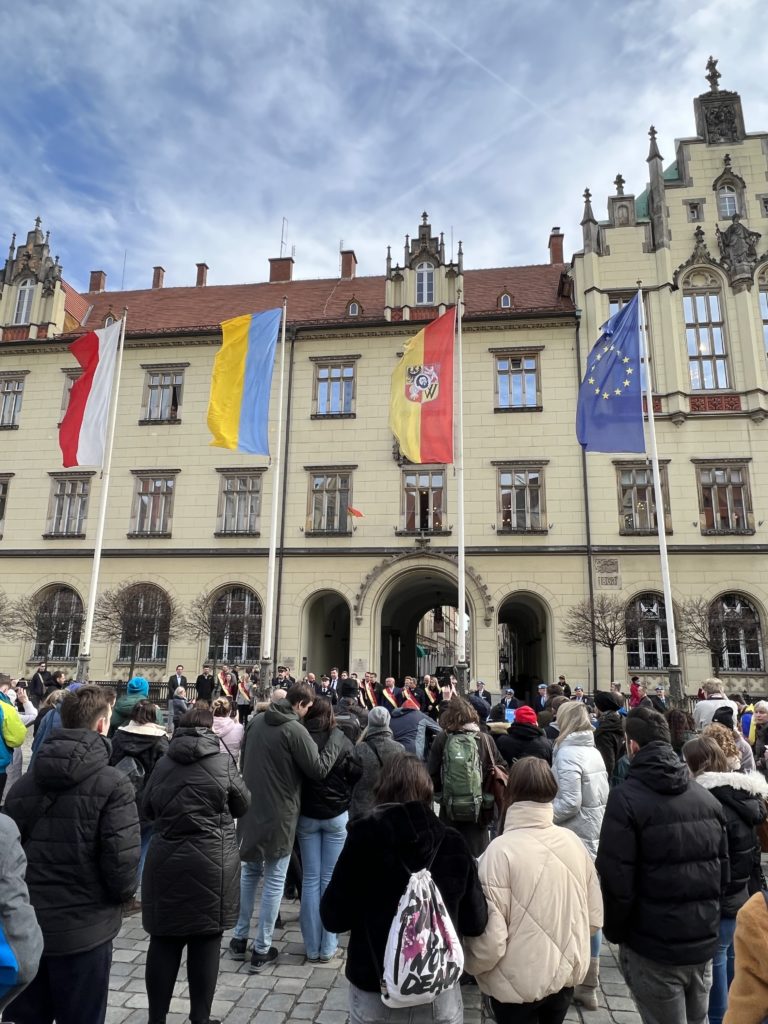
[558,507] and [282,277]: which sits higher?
[282,277]

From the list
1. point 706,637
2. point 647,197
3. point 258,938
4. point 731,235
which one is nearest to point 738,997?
point 258,938

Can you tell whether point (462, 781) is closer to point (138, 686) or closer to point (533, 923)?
point (533, 923)

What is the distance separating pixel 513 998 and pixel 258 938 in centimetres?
267

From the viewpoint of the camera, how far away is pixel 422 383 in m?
16.2

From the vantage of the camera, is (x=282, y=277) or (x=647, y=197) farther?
(x=282, y=277)

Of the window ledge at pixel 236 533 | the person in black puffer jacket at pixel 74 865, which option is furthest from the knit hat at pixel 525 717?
the window ledge at pixel 236 533

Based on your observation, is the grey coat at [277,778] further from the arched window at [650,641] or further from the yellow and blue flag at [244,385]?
the arched window at [650,641]

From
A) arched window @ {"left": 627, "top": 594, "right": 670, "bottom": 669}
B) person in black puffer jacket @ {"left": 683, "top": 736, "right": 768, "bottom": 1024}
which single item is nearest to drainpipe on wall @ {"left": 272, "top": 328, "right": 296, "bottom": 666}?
arched window @ {"left": 627, "top": 594, "right": 670, "bottom": 669}

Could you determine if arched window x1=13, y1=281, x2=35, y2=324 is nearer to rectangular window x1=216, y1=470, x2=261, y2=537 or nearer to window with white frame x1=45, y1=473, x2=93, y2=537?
window with white frame x1=45, y1=473, x2=93, y2=537

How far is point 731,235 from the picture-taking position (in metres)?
23.8

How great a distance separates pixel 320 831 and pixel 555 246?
32295 millimetres

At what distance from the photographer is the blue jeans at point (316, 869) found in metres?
5.11

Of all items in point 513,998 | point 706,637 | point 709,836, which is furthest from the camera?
point 706,637

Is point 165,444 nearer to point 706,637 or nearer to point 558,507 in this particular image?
point 558,507
